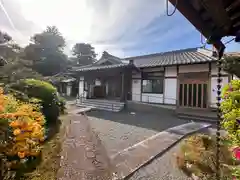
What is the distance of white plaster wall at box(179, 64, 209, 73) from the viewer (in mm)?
11133

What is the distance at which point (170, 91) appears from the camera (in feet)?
41.3

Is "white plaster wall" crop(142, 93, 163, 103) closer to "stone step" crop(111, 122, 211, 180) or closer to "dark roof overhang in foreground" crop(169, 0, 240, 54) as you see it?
"stone step" crop(111, 122, 211, 180)

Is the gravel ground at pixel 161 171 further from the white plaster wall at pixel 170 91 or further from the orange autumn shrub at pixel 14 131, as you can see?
the white plaster wall at pixel 170 91

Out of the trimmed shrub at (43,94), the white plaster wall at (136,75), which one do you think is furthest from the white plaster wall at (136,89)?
the trimmed shrub at (43,94)

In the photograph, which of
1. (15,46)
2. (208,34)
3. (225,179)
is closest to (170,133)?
(225,179)

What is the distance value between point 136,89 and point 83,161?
11328 mm

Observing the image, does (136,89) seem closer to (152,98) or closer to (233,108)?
(152,98)

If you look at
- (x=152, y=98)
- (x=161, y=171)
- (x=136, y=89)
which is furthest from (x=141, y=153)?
(x=136, y=89)

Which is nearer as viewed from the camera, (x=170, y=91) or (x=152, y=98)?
(x=170, y=91)

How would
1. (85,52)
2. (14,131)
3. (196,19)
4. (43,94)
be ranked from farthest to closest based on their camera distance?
(85,52) < (43,94) < (14,131) < (196,19)

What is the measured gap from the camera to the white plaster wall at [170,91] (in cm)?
1238

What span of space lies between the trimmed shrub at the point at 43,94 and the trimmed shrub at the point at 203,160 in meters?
4.71

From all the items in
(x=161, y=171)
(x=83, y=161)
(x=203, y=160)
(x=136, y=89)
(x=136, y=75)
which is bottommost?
(x=161, y=171)

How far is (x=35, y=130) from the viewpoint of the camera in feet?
10.0
